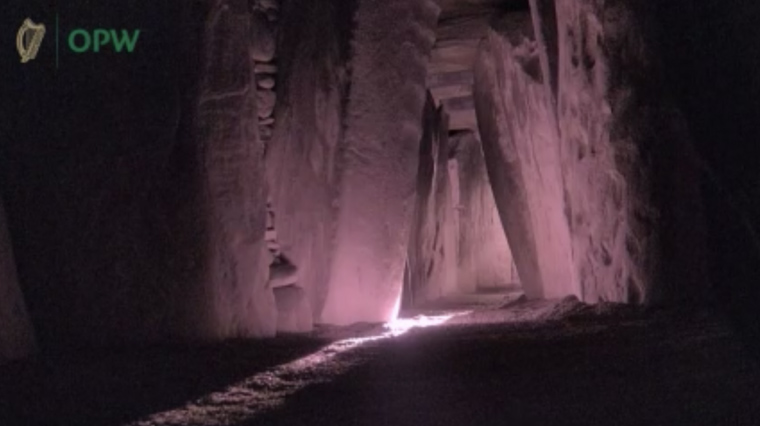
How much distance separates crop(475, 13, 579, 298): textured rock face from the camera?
7121mm

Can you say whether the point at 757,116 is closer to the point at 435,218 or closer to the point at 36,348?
the point at 36,348

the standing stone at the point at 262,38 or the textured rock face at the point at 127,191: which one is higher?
the standing stone at the point at 262,38

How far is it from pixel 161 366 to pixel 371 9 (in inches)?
149

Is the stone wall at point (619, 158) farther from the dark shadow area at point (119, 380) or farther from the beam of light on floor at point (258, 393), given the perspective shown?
the dark shadow area at point (119, 380)

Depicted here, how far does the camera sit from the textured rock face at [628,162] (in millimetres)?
4090

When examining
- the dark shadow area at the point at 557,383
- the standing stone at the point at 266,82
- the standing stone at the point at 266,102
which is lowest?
the dark shadow area at the point at 557,383

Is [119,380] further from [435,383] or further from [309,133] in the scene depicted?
[309,133]

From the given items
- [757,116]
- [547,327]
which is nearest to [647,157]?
[757,116]

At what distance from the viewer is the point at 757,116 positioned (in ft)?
13.1

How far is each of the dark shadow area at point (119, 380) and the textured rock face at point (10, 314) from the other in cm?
11

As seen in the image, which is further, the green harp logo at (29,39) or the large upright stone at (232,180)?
the large upright stone at (232,180)

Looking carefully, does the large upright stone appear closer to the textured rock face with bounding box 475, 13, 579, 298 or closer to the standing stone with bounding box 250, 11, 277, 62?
the standing stone with bounding box 250, 11, 277, 62

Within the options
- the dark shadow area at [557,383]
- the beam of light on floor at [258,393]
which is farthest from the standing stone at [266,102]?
the dark shadow area at [557,383]

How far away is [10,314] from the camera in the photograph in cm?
357
